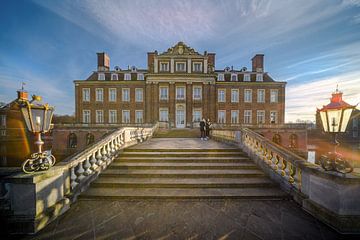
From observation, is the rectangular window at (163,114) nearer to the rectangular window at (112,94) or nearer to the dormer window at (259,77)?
the rectangular window at (112,94)

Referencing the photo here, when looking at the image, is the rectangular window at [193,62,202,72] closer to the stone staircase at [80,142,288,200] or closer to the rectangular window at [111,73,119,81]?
the rectangular window at [111,73,119,81]

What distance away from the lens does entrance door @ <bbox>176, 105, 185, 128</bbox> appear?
2219cm

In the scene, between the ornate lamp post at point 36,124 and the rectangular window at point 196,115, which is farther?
the rectangular window at point 196,115

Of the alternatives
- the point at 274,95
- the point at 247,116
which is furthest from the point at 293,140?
the point at 274,95

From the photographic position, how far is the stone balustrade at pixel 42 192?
2.45 metres

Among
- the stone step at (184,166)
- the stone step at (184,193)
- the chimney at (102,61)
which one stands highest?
the chimney at (102,61)

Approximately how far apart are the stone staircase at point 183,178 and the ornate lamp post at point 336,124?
132 cm

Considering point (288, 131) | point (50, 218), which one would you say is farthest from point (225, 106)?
point (50, 218)

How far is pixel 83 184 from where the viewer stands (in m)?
3.60

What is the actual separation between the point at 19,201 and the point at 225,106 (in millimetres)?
23954

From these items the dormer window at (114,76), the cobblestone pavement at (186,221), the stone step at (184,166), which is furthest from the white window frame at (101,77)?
the cobblestone pavement at (186,221)

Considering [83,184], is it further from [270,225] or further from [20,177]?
[270,225]

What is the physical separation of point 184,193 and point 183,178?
0.70 metres

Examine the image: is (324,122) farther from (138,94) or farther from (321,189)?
(138,94)
